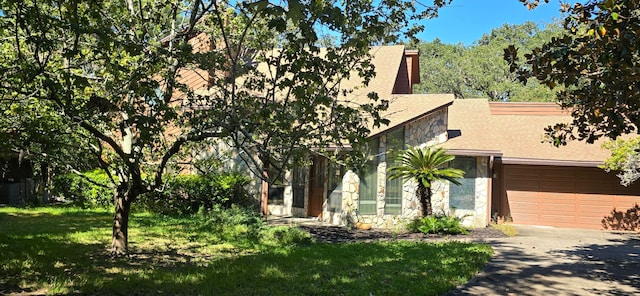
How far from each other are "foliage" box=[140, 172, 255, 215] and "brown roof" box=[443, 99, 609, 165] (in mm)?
7322

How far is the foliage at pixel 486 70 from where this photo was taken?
34.2 m

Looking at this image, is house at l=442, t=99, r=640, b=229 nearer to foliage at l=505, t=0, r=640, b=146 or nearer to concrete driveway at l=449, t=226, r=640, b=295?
concrete driveway at l=449, t=226, r=640, b=295

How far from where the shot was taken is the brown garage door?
16.4m

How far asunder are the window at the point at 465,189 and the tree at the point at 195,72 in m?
8.92

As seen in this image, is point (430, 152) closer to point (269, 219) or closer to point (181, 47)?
point (269, 219)

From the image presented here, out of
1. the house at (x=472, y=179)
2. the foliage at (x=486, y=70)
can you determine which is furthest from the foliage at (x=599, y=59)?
the foliage at (x=486, y=70)

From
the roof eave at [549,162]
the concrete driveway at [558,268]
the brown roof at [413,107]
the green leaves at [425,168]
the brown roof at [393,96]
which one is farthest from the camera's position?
the roof eave at [549,162]

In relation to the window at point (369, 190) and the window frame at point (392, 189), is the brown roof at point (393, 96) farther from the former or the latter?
the window at point (369, 190)

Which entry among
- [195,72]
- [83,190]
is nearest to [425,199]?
[195,72]

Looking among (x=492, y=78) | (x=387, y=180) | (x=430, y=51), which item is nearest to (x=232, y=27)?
(x=387, y=180)

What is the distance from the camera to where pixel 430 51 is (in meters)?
46.1

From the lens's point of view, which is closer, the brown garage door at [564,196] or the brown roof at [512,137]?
the brown roof at [512,137]

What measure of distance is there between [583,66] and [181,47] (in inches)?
181

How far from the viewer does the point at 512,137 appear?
17891mm
